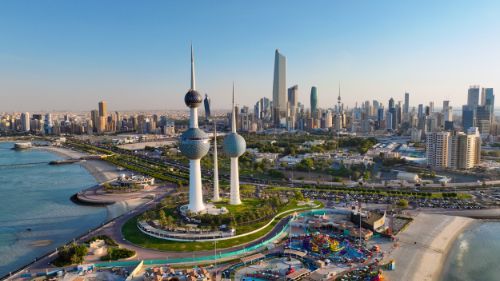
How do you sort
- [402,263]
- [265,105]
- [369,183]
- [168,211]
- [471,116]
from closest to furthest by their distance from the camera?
[402,263]
[168,211]
[369,183]
[471,116]
[265,105]

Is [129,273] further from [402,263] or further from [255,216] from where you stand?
[402,263]

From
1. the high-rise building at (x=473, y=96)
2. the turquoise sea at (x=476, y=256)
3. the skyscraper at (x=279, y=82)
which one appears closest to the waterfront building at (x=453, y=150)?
the turquoise sea at (x=476, y=256)

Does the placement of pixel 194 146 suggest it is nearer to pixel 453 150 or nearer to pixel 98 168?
pixel 98 168

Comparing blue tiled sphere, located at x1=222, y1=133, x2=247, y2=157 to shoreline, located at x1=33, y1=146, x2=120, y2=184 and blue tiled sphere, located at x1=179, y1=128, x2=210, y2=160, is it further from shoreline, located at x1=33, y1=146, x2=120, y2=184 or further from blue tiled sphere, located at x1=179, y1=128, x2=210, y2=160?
shoreline, located at x1=33, y1=146, x2=120, y2=184

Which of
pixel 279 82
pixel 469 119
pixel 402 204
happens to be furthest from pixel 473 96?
pixel 402 204

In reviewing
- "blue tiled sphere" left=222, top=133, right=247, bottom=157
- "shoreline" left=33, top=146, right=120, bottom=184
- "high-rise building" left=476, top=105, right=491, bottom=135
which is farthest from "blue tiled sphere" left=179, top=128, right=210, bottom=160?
"high-rise building" left=476, top=105, right=491, bottom=135

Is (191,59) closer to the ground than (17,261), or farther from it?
farther from it

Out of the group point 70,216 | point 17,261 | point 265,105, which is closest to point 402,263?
point 17,261
